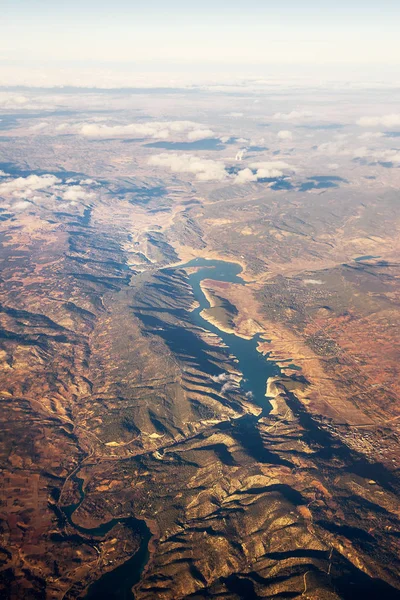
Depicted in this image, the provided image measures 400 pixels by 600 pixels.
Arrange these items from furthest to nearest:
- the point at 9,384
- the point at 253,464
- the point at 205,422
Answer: the point at 9,384
the point at 205,422
the point at 253,464

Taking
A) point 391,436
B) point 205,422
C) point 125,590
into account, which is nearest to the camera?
point 125,590

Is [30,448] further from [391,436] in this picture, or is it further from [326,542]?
[391,436]

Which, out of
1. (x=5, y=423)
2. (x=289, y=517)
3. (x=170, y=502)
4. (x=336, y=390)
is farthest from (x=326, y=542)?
(x=5, y=423)

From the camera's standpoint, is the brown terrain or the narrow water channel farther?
the narrow water channel

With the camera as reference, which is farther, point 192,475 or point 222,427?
point 222,427

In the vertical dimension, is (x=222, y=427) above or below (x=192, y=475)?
above

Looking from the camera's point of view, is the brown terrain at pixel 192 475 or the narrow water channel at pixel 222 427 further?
the narrow water channel at pixel 222 427

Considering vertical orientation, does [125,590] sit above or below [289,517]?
below

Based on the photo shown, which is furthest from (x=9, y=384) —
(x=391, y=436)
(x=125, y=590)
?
(x=391, y=436)

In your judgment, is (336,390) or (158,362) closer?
(336,390)
